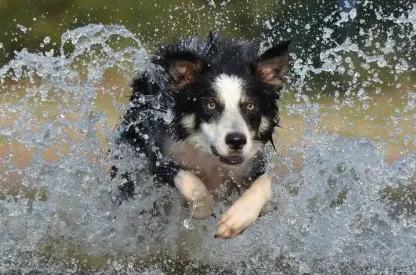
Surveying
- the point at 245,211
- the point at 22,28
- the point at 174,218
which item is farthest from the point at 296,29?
the point at 245,211

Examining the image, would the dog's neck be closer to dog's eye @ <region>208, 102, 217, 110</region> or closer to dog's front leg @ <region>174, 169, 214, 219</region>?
dog's front leg @ <region>174, 169, 214, 219</region>

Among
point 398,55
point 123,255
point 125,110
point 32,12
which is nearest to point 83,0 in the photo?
point 32,12

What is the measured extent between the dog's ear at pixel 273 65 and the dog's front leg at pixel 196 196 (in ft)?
2.69

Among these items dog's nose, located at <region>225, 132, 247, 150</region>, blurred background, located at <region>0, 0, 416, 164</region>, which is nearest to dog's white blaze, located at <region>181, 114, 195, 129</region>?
dog's nose, located at <region>225, 132, 247, 150</region>

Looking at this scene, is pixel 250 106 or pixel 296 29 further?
pixel 296 29

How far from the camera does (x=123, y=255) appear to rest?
5156mm

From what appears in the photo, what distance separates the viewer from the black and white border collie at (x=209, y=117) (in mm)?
5160

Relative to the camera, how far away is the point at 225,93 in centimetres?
522

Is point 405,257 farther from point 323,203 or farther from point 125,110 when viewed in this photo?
point 125,110

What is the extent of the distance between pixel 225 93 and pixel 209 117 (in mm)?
173

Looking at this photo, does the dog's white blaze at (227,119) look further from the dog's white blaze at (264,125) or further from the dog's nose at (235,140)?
the dog's white blaze at (264,125)

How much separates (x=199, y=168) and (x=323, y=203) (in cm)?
114

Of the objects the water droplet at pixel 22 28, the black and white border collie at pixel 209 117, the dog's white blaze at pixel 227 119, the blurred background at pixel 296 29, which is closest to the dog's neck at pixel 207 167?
the black and white border collie at pixel 209 117

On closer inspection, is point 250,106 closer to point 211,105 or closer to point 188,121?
point 211,105
